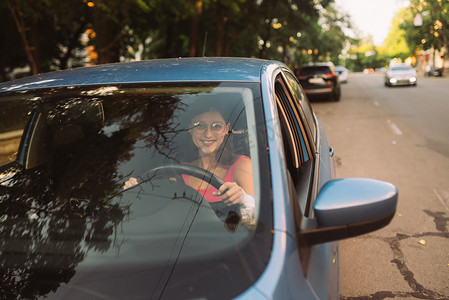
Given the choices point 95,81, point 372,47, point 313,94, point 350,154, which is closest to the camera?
point 95,81

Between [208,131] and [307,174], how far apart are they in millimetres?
614

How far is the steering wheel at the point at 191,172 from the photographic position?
1.92 meters

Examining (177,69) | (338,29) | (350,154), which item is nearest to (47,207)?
(177,69)

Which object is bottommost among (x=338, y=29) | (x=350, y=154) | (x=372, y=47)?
(x=372, y=47)

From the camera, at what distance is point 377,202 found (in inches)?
61.0

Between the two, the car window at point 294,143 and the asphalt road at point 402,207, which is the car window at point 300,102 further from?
the asphalt road at point 402,207

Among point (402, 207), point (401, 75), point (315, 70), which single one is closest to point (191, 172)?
point (402, 207)

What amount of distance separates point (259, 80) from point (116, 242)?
953 millimetres

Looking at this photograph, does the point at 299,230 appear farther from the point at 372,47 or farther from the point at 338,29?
the point at 372,47

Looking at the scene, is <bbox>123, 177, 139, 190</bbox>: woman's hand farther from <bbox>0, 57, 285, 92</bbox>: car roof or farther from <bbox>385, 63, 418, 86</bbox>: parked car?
<bbox>385, 63, 418, 86</bbox>: parked car

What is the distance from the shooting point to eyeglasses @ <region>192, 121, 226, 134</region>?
2.05 m

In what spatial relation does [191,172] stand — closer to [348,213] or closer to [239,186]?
[239,186]

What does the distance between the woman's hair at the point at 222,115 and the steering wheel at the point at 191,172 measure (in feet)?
0.19

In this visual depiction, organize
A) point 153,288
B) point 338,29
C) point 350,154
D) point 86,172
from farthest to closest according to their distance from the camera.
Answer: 1. point 338,29
2. point 350,154
3. point 86,172
4. point 153,288
